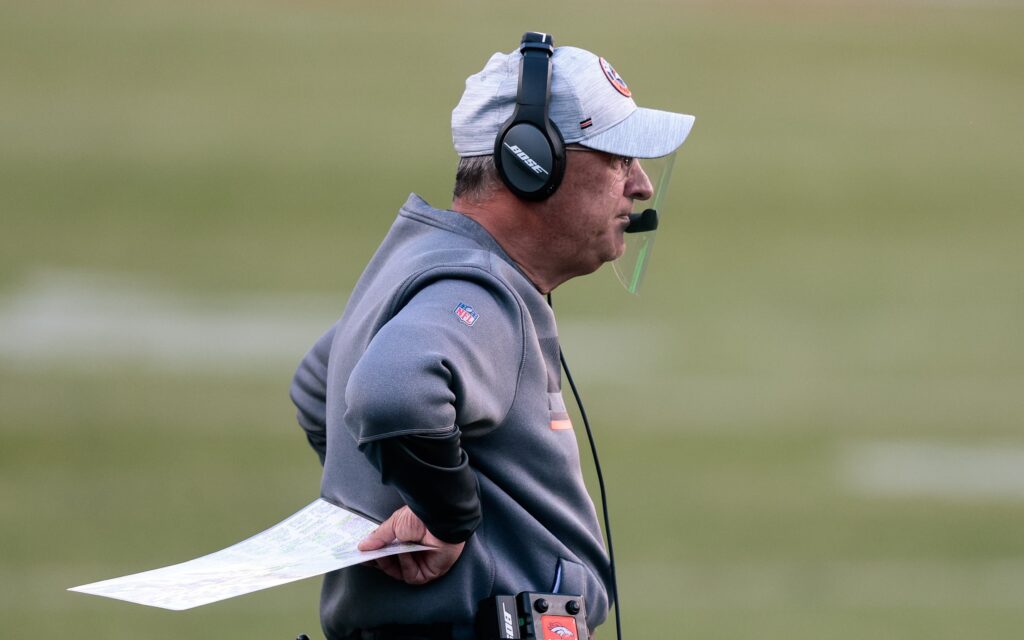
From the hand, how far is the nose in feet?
1.35

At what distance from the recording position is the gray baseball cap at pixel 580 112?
4.11 ft

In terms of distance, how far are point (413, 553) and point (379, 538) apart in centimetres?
4

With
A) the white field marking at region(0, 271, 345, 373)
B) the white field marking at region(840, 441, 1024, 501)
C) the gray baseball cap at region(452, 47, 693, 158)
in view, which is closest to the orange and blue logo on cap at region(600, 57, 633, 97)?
the gray baseball cap at region(452, 47, 693, 158)

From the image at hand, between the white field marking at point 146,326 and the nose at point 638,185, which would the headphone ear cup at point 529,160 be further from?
the white field marking at point 146,326

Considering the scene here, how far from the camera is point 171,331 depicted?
3373 mm

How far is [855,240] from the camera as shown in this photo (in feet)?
12.5

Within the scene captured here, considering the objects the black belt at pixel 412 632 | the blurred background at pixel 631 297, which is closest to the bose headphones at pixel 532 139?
the black belt at pixel 412 632

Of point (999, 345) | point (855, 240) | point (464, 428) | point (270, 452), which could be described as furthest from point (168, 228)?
point (464, 428)

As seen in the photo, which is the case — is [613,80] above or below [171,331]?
below

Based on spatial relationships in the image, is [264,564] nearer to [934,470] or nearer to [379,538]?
[379,538]

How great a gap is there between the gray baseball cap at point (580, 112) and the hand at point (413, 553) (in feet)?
1.27

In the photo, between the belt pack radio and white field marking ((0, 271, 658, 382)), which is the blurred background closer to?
white field marking ((0, 271, 658, 382))

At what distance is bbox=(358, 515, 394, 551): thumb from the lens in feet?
3.75

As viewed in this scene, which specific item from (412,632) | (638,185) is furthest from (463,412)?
(638,185)
